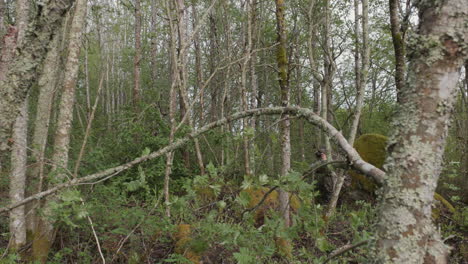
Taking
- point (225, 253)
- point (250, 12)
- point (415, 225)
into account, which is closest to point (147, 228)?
point (225, 253)

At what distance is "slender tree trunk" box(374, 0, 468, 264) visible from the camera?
859 mm

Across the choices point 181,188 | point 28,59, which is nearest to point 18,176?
point 181,188

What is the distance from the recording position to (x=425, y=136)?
2.84 ft

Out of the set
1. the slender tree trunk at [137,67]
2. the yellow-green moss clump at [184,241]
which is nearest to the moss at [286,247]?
the yellow-green moss clump at [184,241]

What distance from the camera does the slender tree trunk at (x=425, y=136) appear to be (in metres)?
0.86

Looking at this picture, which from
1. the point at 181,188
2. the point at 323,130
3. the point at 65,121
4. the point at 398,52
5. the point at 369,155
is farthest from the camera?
→ the point at 369,155

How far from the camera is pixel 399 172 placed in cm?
89

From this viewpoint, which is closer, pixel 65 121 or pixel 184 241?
pixel 65 121

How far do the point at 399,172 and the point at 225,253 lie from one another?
4.28m

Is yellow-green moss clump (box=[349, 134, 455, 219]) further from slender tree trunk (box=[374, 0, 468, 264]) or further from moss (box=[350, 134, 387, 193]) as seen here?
slender tree trunk (box=[374, 0, 468, 264])

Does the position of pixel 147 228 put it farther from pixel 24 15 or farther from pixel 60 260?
pixel 24 15

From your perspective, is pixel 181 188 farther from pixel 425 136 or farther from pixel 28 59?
pixel 425 136

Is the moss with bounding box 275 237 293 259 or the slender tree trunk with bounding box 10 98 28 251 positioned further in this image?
the slender tree trunk with bounding box 10 98 28 251

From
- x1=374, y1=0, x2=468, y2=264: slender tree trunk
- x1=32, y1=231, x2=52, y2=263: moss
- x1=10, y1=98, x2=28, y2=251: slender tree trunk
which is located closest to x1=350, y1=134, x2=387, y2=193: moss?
x1=32, y1=231, x2=52, y2=263: moss
